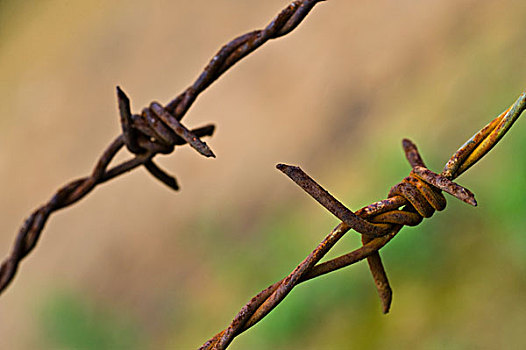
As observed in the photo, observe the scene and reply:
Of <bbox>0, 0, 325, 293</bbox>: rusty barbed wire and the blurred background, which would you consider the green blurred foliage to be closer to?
the blurred background

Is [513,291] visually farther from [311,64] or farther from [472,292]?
[311,64]

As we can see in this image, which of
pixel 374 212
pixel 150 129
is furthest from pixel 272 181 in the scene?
pixel 374 212

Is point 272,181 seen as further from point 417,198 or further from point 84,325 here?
point 417,198

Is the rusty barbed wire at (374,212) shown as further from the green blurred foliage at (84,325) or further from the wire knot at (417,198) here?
the green blurred foliage at (84,325)

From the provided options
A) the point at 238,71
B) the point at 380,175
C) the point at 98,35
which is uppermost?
the point at 98,35

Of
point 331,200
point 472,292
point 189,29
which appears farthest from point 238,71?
point 331,200

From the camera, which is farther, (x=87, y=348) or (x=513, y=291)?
(x=87, y=348)

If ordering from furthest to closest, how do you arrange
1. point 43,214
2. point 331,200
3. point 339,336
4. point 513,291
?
1. point 339,336
2. point 513,291
3. point 43,214
4. point 331,200

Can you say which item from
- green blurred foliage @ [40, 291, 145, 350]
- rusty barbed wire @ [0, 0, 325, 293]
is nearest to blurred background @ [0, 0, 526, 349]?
green blurred foliage @ [40, 291, 145, 350]
